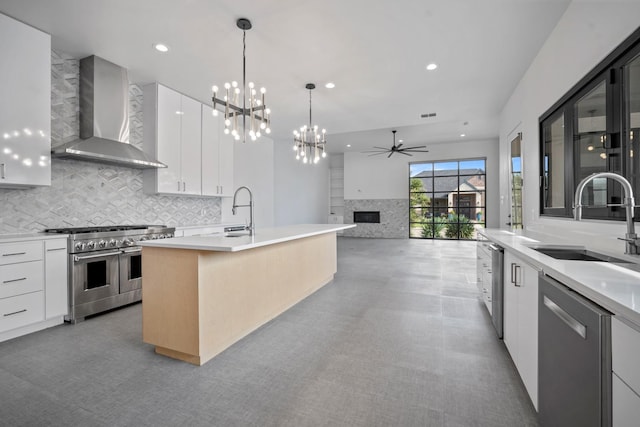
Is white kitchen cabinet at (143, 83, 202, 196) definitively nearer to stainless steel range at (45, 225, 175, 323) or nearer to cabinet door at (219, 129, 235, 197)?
cabinet door at (219, 129, 235, 197)

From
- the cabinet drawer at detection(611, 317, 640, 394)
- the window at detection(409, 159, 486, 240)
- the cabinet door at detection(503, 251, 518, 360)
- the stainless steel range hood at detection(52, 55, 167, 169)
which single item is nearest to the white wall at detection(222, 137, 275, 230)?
the stainless steel range hood at detection(52, 55, 167, 169)

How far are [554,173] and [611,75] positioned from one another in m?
1.40

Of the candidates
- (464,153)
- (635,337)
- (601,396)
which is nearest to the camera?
(635,337)

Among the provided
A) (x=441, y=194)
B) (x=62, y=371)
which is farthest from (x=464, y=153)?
(x=62, y=371)

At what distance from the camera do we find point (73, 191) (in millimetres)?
3553

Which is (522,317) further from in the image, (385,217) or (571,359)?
(385,217)

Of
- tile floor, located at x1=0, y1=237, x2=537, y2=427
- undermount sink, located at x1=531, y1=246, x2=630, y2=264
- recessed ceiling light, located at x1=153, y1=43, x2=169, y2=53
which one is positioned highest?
recessed ceiling light, located at x1=153, y1=43, x2=169, y2=53

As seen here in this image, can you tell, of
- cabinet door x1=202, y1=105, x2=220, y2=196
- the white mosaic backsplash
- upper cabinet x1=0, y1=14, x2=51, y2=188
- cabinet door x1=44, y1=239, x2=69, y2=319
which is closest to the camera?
upper cabinet x1=0, y1=14, x2=51, y2=188

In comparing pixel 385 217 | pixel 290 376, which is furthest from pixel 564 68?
pixel 385 217

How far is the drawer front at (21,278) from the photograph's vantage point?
8.46 ft

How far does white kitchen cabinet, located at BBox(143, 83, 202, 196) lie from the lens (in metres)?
4.23

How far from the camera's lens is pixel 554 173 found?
10.5 ft

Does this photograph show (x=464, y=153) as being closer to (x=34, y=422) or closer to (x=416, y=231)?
(x=416, y=231)

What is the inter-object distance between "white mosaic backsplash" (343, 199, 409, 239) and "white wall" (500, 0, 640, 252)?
6.19m
